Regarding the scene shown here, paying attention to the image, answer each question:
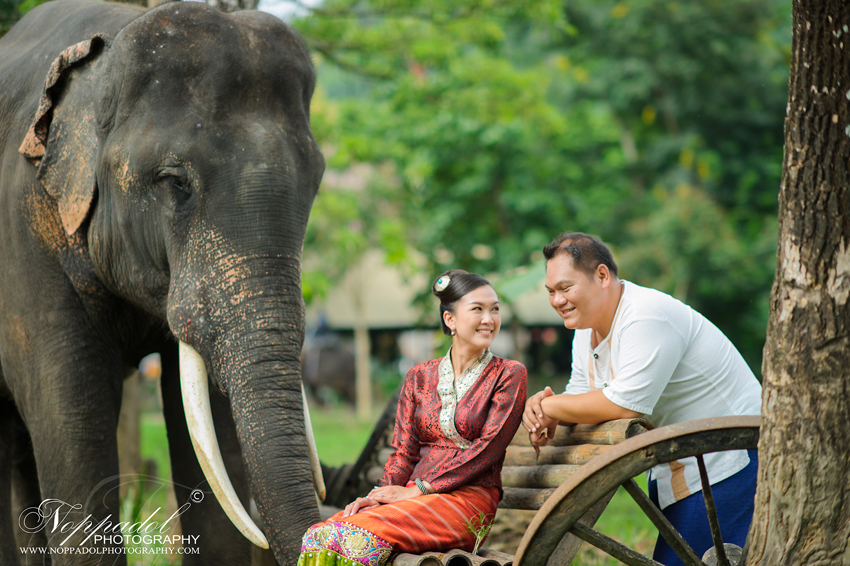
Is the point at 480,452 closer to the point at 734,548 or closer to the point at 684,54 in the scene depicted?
the point at 734,548

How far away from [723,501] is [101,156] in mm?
2646

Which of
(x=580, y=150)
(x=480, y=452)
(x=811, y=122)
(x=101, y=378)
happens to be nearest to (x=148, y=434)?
(x=580, y=150)

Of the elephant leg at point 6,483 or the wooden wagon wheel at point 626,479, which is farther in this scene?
the elephant leg at point 6,483

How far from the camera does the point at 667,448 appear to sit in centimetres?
236

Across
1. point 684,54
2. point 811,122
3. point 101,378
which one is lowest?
point 101,378

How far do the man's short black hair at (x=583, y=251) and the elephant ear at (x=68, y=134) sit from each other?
1825 mm

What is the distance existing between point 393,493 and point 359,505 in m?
0.13

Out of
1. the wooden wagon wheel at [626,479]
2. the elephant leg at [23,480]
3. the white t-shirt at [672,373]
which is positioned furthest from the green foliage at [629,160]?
the wooden wagon wheel at [626,479]

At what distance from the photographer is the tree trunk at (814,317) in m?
2.26

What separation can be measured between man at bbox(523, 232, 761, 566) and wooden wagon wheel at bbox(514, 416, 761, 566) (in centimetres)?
39

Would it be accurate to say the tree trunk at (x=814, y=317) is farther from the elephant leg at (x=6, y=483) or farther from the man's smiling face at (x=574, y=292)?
the elephant leg at (x=6, y=483)

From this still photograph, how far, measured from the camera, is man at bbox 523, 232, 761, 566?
2.81m

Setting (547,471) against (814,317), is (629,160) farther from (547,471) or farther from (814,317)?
(814,317)

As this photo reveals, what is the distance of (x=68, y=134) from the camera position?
3393mm
